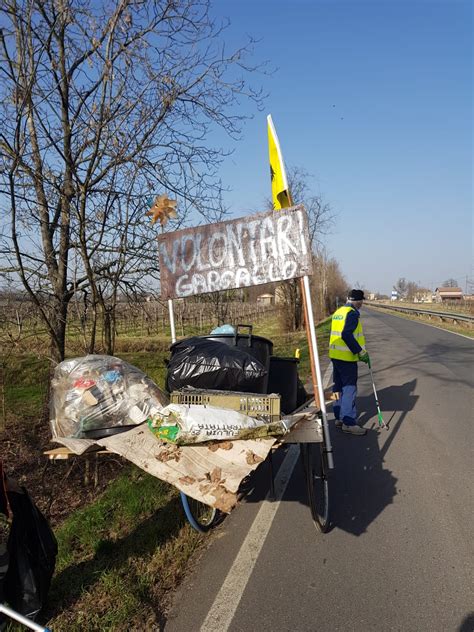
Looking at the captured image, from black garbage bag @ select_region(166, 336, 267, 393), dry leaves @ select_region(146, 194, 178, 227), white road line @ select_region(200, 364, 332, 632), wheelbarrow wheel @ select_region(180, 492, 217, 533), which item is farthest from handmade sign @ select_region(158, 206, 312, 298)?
white road line @ select_region(200, 364, 332, 632)

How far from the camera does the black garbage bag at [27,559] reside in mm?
2627

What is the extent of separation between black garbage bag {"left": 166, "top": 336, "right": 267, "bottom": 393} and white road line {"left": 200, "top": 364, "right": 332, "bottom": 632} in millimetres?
1158

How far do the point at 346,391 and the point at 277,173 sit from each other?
11.2ft

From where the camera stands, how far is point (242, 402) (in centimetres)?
321

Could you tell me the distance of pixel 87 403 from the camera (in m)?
3.49

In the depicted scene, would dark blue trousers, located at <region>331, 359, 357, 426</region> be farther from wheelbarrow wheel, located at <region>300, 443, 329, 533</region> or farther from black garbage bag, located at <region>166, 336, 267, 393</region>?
black garbage bag, located at <region>166, 336, 267, 393</region>

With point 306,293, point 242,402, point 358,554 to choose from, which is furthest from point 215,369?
point 358,554

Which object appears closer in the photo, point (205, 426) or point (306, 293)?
point (205, 426)

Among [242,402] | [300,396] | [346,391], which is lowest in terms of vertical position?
[346,391]

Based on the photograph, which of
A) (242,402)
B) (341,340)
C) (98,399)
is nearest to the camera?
(242,402)

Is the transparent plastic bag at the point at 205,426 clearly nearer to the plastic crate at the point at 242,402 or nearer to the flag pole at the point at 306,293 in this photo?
the plastic crate at the point at 242,402

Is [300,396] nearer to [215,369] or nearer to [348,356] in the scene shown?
[215,369]

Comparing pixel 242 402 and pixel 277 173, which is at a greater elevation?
pixel 277 173

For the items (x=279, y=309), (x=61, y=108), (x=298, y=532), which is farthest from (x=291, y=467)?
(x=279, y=309)
